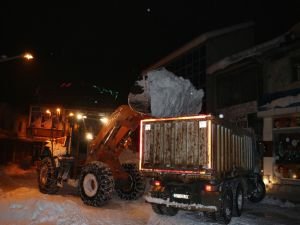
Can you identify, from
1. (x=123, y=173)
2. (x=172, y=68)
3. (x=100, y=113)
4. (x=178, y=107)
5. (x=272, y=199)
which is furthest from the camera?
(x=172, y=68)

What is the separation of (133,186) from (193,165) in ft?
15.0

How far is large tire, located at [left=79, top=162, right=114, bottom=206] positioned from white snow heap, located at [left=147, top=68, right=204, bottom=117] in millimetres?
2682

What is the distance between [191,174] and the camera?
1057cm

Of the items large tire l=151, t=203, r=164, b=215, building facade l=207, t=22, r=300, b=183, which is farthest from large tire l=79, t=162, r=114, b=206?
building facade l=207, t=22, r=300, b=183

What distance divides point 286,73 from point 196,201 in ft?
36.5

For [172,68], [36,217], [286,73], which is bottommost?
[36,217]

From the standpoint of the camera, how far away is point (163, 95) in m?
12.9

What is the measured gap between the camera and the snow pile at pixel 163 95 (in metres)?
12.8

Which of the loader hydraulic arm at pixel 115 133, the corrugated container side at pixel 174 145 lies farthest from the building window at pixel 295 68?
the corrugated container side at pixel 174 145

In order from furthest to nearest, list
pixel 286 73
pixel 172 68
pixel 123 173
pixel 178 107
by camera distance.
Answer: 1. pixel 172 68
2. pixel 286 73
3. pixel 123 173
4. pixel 178 107

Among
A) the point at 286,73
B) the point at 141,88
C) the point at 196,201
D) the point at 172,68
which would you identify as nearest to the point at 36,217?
the point at 196,201

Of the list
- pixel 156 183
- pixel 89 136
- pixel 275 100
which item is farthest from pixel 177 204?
pixel 275 100

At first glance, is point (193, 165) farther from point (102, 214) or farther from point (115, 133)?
point (115, 133)

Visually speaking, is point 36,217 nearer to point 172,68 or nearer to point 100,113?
point 100,113
